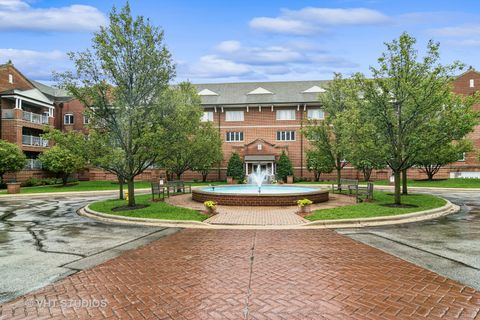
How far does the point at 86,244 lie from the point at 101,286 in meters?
3.87

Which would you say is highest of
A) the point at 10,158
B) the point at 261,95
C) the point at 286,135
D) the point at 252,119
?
the point at 261,95

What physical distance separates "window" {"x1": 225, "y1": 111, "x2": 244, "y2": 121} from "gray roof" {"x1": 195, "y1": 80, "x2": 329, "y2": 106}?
1301mm

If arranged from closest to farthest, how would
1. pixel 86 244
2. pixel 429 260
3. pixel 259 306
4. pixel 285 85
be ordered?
pixel 259 306 → pixel 429 260 → pixel 86 244 → pixel 285 85

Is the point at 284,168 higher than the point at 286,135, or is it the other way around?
the point at 286,135

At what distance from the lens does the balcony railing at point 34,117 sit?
124ft

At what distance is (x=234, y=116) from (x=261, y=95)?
14.6ft

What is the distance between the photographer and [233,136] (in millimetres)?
43344

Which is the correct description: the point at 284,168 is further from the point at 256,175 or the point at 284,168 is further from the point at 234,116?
the point at 234,116

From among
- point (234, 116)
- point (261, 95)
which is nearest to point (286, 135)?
point (261, 95)

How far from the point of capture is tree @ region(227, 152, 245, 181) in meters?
39.3

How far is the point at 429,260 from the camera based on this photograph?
756cm

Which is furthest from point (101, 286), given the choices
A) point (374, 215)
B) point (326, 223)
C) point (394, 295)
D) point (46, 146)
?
point (46, 146)

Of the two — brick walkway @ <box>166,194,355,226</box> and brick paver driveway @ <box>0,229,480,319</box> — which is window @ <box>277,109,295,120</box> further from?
brick paver driveway @ <box>0,229,480,319</box>

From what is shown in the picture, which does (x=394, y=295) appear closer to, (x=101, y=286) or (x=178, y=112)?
(x=101, y=286)
